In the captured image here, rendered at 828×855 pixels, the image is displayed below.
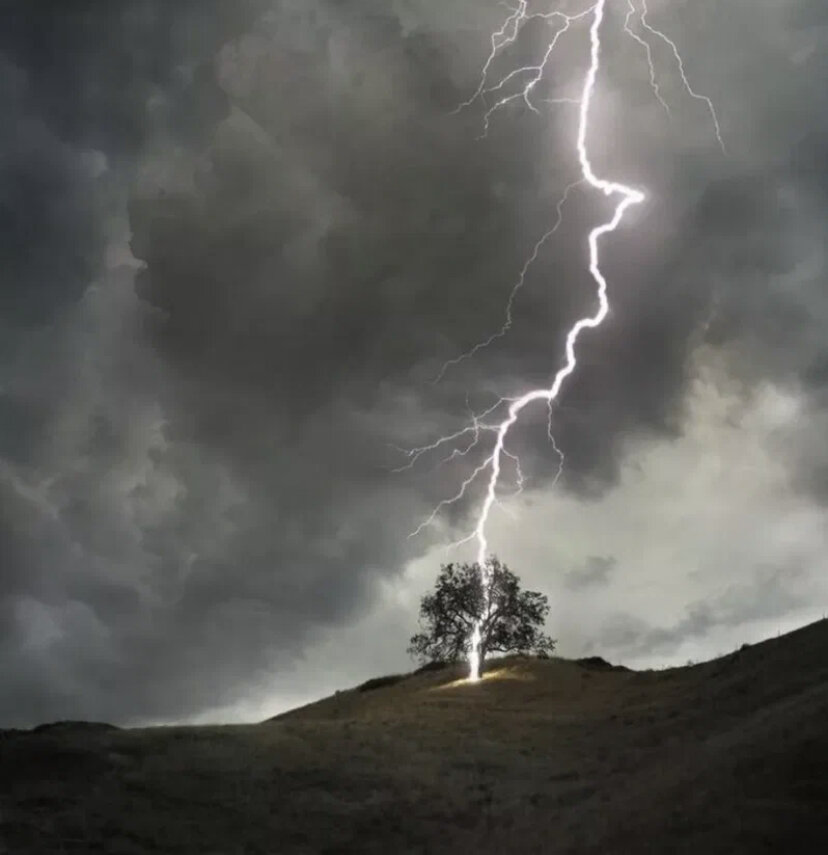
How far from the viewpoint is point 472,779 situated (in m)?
20.4

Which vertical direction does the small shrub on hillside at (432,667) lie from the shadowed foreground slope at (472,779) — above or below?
above

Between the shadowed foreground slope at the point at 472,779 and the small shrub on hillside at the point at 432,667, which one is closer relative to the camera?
the shadowed foreground slope at the point at 472,779

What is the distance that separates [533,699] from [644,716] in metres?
6.78

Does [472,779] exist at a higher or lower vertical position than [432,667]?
lower

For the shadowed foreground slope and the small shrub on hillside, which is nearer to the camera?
the shadowed foreground slope

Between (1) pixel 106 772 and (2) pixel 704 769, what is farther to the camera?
(1) pixel 106 772

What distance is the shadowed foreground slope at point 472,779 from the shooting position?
14.4 meters

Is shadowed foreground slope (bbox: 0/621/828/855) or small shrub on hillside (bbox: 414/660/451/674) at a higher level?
small shrub on hillside (bbox: 414/660/451/674)

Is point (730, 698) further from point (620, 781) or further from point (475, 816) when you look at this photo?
point (475, 816)

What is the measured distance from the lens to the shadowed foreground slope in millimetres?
14359

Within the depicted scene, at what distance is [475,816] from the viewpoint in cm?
1794

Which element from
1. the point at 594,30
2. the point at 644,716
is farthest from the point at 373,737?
the point at 594,30

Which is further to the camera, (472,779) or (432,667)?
(432,667)

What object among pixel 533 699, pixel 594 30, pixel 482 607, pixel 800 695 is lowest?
pixel 800 695
